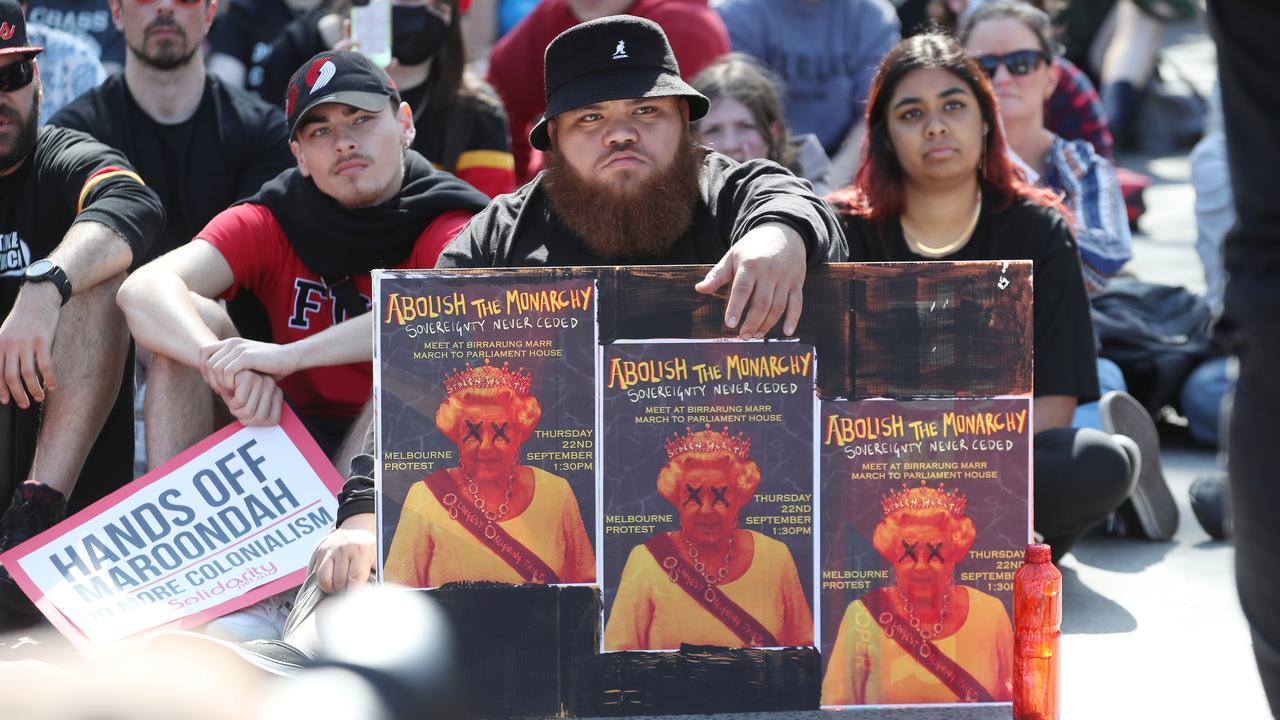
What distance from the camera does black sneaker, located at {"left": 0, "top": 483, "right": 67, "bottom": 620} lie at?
357 cm

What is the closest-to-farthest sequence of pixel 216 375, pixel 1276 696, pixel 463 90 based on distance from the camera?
pixel 1276 696, pixel 216 375, pixel 463 90

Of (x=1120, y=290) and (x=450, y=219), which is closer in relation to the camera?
(x=450, y=219)

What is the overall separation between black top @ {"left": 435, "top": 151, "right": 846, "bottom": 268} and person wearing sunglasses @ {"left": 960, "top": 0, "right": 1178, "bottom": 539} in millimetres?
1381

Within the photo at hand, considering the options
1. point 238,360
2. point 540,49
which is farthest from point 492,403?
point 540,49

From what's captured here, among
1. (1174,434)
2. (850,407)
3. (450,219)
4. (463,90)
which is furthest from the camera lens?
(1174,434)

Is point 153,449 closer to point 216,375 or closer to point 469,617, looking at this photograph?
point 216,375

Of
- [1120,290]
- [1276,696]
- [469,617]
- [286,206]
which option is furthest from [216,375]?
[1120,290]

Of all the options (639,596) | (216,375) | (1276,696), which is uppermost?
(216,375)

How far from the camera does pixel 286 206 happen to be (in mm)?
3990

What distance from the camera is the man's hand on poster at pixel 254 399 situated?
358 centimetres

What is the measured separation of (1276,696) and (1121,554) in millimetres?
2751

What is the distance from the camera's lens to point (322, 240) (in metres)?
3.96

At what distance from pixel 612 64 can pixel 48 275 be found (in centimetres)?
156

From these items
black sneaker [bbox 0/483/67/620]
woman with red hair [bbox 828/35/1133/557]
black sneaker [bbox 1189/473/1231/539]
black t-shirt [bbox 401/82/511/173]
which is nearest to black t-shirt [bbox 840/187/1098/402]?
woman with red hair [bbox 828/35/1133/557]
